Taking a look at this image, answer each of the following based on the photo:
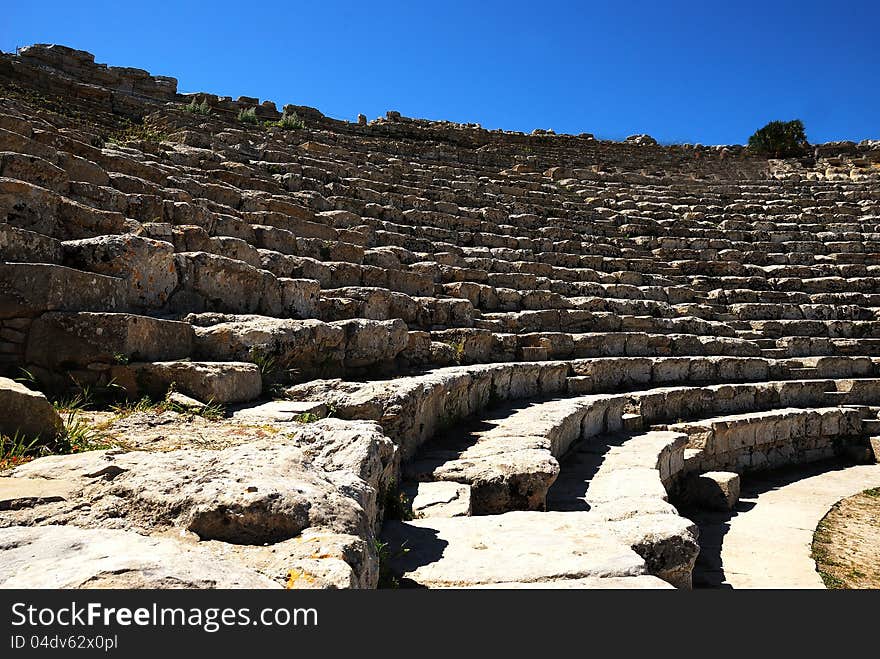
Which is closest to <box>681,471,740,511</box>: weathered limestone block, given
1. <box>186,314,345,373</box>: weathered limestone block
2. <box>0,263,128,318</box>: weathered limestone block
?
<box>186,314,345,373</box>: weathered limestone block

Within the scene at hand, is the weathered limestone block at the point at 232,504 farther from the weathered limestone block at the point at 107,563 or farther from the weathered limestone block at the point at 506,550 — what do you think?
the weathered limestone block at the point at 506,550

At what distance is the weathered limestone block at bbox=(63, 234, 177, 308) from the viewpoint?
4.21 meters

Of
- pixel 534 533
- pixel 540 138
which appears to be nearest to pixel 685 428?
pixel 534 533

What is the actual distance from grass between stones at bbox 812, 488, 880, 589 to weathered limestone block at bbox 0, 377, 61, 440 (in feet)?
16.6

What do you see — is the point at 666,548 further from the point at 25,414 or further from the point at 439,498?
the point at 25,414

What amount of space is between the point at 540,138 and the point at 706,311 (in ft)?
41.4

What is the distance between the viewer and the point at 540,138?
21.9m

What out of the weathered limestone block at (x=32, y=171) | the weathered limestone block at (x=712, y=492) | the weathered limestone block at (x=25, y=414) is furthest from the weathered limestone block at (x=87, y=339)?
the weathered limestone block at (x=712, y=492)

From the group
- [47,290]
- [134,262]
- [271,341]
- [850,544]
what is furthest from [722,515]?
[47,290]

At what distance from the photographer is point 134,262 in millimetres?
4395

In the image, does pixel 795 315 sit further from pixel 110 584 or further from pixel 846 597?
pixel 110 584

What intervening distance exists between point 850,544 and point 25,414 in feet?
20.4

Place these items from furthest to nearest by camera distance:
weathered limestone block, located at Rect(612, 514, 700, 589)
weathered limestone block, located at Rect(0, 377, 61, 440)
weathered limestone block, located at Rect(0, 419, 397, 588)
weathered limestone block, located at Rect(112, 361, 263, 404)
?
weathered limestone block, located at Rect(112, 361, 263, 404)
weathered limestone block, located at Rect(612, 514, 700, 589)
weathered limestone block, located at Rect(0, 377, 61, 440)
weathered limestone block, located at Rect(0, 419, 397, 588)

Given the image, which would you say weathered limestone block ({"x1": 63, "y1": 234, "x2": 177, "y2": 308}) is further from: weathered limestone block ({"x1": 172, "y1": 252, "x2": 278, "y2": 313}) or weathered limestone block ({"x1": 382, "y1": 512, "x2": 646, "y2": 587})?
weathered limestone block ({"x1": 382, "y1": 512, "x2": 646, "y2": 587})
